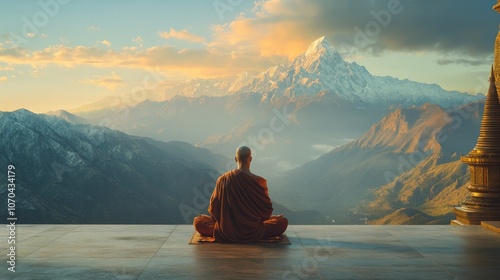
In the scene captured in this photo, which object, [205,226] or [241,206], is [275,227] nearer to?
[241,206]

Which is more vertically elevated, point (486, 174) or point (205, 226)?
point (486, 174)

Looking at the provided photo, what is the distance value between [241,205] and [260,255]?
50.2 inches

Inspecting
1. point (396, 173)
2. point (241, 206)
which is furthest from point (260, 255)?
point (396, 173)

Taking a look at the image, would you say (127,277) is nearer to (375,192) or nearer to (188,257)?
(188,257)

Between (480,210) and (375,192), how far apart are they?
441 ft

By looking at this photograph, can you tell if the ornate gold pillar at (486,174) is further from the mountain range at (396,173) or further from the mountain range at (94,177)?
the mountain range at (396,173)

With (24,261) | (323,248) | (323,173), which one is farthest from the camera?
(323,173)

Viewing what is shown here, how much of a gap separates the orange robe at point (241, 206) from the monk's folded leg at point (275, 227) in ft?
0.48

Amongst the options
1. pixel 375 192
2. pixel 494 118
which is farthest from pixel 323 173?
pixel 494 118

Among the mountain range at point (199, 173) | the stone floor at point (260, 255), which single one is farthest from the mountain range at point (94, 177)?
the stone floor at point (260, 255)

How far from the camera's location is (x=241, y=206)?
32.7 ft

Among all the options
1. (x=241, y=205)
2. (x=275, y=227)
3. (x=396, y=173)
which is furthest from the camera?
(x=396, y=173)

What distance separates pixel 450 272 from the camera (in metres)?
7.82

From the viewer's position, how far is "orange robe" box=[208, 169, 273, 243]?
9945 mm
